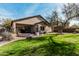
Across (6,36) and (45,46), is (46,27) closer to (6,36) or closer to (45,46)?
(45,46)

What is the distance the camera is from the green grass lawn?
2934 millimetres

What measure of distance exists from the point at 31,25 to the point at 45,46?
1.08ft

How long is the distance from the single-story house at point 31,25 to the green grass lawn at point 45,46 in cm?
10

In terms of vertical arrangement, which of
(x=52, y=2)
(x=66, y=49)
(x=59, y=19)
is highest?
(x=52, y=2)

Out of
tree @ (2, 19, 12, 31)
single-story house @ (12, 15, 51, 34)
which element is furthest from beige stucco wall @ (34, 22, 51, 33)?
tree @ (2, 19, 12, 31)

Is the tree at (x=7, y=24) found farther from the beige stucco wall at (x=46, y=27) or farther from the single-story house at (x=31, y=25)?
the beige stucco wall at (x=46, y=27)

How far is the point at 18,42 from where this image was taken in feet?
9.93

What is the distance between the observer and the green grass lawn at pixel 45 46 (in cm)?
293

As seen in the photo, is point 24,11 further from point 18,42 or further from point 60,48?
point 60,48

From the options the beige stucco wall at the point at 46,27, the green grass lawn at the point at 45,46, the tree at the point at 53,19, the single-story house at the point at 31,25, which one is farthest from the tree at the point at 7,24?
the tree at the point at 53,19

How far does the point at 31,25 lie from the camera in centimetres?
304

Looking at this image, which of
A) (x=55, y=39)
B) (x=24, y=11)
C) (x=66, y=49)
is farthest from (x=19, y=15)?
(x=66, y=49)

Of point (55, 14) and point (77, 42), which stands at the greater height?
point (55, 14)

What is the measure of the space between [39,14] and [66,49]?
555mm
